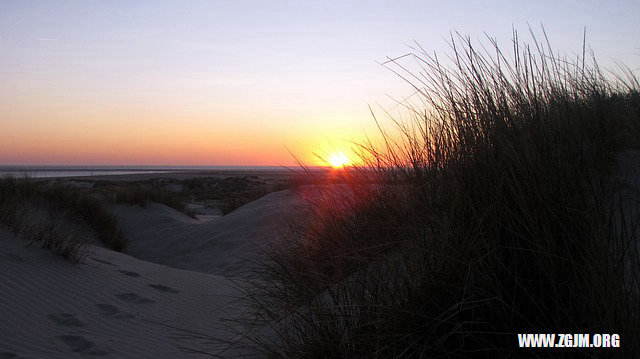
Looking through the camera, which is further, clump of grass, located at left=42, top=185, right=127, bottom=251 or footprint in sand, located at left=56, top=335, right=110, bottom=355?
clump of grass, located at left=42, top=185, right=127, bottom=251

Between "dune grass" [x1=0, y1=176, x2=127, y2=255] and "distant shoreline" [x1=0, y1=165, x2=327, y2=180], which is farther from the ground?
"distant shoreline" [x1=0, y1=165, x2=327, y2=180]

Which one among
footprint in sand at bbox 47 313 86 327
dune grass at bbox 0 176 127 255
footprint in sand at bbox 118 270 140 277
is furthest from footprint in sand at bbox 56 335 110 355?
dune grass at bbox 0 176 127 255

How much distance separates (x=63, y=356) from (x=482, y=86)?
353 centimetres

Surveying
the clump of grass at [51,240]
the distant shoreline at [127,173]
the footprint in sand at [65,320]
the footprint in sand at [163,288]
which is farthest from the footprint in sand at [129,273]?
the distant shoreline at [127,173]

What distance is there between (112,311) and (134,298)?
1.76ft

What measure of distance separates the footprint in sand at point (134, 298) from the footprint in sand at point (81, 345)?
1.28 m

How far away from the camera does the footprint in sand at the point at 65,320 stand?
417cm

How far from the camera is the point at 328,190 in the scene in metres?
4.79

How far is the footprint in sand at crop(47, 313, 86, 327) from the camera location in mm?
4172

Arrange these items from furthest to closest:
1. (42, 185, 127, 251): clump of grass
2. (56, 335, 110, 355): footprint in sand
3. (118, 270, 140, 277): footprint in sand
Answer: (42, 185, 127, 251): clump of grass, (118, 270, 140, 277): footprint in sand, (56, 335, 110, 355): footprint in sand

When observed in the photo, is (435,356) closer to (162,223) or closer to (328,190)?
(328,190)

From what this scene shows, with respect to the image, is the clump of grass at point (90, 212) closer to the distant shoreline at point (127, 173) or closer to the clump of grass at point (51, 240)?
the distant shoreline at point (127, 173)

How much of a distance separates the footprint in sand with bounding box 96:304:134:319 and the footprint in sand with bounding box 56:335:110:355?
75 cm

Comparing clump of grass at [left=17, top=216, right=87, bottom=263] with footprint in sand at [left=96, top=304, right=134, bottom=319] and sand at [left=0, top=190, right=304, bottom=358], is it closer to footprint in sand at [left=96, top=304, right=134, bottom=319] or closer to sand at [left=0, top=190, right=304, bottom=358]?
sand at [left=0, top=190, right=304, bottom=358]
